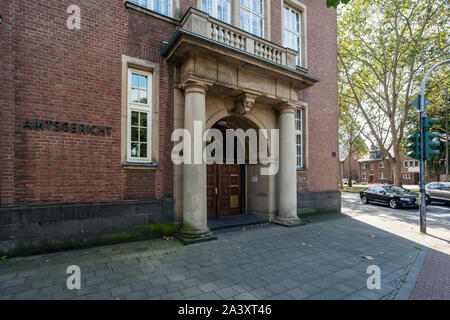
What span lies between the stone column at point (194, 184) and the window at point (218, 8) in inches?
137

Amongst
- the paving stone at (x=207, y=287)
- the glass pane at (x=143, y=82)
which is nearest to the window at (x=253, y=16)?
the glass pane at (x=143, y=82)

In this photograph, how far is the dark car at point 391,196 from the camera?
44.1 feet

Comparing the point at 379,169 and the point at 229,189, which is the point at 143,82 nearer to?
the point at 229,189

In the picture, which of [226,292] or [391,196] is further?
A: [391,196]

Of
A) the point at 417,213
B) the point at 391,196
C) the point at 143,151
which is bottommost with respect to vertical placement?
the point at 417,213

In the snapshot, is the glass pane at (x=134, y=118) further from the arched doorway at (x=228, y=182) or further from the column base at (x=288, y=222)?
the column base at (x=288, y=222)

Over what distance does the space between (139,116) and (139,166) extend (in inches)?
59.3

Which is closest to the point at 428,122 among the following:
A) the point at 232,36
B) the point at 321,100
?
the point at 321,100

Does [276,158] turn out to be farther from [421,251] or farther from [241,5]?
[241,5]

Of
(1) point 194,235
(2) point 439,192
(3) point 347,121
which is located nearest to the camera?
(1) point 194,235

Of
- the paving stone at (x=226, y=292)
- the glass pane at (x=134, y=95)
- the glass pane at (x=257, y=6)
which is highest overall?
the glass pane at (x=257, y=6)

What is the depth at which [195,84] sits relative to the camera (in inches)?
249
